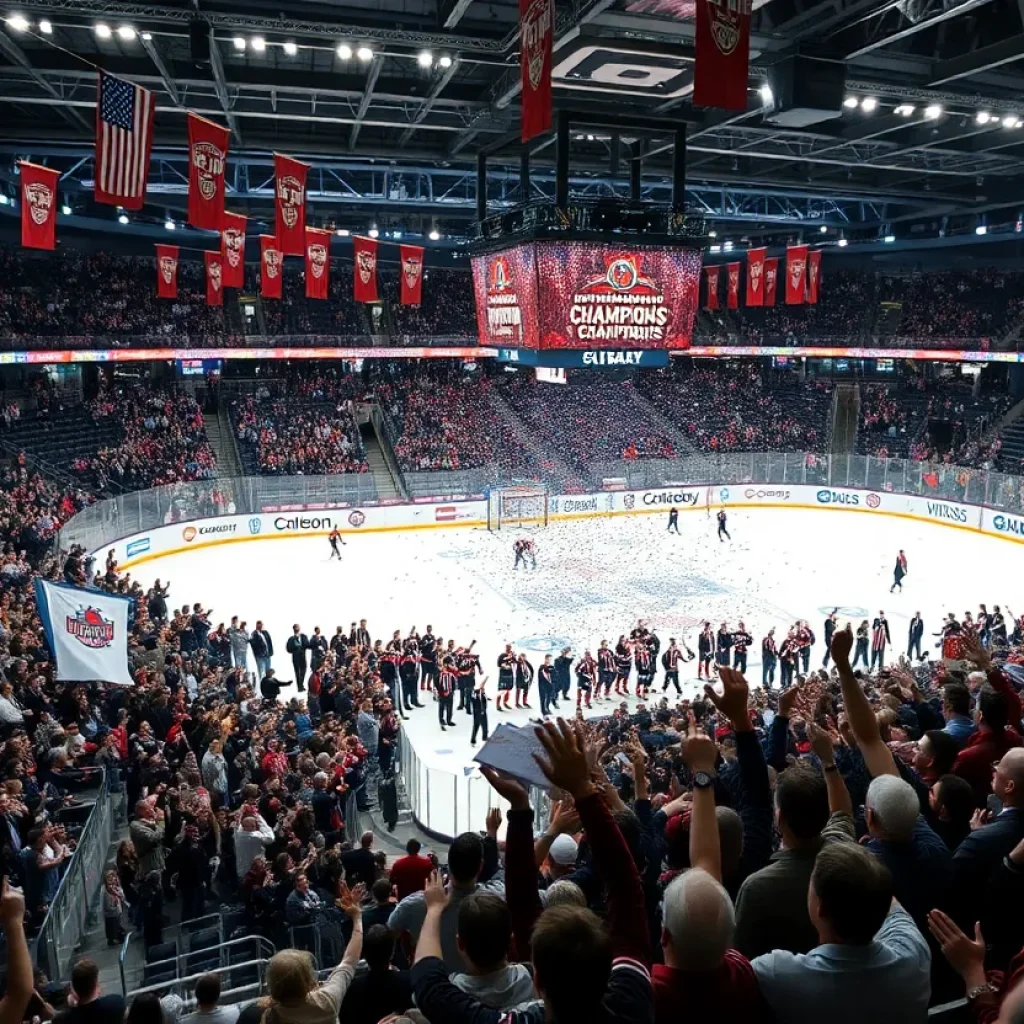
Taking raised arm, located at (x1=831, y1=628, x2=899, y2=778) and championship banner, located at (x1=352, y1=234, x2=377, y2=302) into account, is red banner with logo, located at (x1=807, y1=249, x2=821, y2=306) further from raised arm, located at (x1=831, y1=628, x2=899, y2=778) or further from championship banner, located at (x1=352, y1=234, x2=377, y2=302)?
raised arm, located at (x1=831, y1=628, x2=899, y2=778)

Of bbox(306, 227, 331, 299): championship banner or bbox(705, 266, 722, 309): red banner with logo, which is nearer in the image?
bbox(306, 227, 331, 299): championship banner

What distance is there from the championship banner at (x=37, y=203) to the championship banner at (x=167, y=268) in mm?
9110

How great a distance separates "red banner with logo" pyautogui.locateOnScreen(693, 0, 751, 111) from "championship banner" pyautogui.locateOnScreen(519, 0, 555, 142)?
171 centimetres

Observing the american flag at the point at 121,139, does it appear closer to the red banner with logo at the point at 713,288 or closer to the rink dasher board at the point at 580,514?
the rink dasher board at the point at 580,514

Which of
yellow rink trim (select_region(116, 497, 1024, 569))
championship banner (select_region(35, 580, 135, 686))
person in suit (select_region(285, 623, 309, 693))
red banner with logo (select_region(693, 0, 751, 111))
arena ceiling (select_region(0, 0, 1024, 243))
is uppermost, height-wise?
arena ceiling (select_region(0, 0, 1024, 243))

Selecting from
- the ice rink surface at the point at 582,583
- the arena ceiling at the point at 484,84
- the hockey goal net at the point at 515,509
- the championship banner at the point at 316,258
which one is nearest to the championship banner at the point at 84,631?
the ice rink surface at the point at 582,583

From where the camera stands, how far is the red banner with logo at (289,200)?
1936 cm

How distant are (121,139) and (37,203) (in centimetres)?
803

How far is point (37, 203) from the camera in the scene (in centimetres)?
2038

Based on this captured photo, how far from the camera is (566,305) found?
52.7 ft

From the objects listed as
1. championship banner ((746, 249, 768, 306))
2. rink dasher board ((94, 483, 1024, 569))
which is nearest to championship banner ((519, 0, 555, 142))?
rink dasher board ((94, 483, 1024, 569))

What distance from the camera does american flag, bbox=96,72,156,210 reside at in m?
13.5

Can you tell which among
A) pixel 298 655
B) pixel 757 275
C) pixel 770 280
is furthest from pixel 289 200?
pixel 770 280

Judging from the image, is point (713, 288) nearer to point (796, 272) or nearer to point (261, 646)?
point (796, 272)
